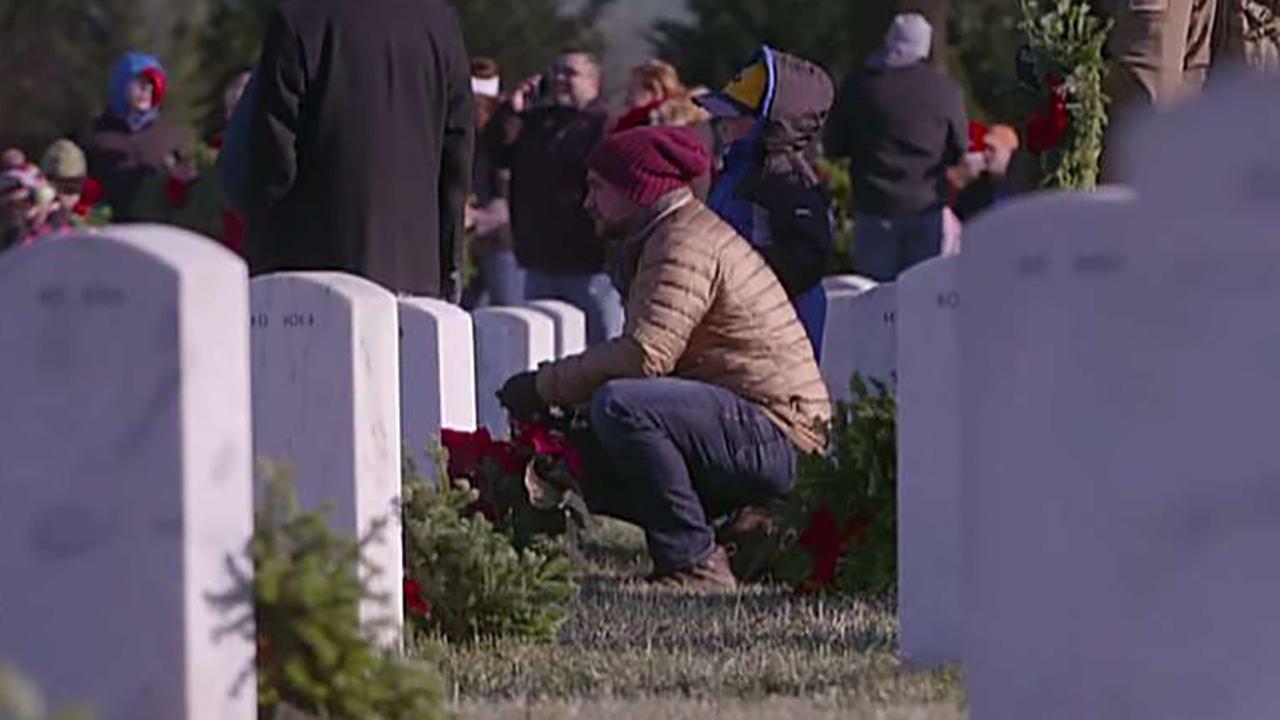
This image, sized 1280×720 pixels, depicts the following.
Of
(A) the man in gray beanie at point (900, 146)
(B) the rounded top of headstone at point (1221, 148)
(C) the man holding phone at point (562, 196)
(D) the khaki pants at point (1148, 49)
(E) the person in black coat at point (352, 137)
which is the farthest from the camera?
(A) the man in gray beanie at point (900, 146)

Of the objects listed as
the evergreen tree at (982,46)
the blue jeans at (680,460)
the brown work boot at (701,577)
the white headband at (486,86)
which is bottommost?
the brown work boot at (701,577)

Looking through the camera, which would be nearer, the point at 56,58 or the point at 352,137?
the point at 352,137

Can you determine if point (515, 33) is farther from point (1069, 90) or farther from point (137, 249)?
point (137, 249)

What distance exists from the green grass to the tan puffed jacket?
0.55 m

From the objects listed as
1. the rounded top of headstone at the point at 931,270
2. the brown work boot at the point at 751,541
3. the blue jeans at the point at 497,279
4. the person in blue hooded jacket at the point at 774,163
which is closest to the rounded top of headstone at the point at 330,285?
the rounded top of headstone at the point at 931,270

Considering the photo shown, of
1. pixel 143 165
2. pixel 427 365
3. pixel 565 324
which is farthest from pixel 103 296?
pixel 143 165

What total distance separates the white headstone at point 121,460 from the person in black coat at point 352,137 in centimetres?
474

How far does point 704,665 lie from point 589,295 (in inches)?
337

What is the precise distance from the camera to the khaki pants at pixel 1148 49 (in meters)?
10.0

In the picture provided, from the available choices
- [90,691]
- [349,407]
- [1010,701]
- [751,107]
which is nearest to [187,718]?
[90,691]

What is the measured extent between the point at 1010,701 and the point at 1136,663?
10.4 inches

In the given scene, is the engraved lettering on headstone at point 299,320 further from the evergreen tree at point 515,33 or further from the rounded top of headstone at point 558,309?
the evergreen tree at point 515,33

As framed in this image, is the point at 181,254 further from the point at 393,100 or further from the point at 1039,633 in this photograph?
the point at 393,100

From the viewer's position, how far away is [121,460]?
17.6 feet
